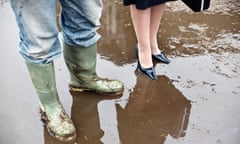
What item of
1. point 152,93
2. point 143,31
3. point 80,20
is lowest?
point 152,93

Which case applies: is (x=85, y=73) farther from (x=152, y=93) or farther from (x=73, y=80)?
(x=152, y=93)

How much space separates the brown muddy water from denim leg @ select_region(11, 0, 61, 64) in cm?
50

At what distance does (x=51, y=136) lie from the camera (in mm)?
2178

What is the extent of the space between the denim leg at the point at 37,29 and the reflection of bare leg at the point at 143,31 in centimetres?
66

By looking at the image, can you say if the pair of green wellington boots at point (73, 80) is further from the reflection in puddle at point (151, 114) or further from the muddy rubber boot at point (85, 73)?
the reflection in puddle at point (151, 114)

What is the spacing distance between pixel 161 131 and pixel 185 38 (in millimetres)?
1160

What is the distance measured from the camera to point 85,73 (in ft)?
7.86

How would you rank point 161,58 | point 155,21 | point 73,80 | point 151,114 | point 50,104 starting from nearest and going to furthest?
1. point 50,104
2. point 151,114
3. point 73,80
4. point 155,21
5. point 161,58

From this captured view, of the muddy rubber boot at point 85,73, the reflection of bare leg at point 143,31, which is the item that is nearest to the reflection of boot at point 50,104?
the muddy rubber boot at point 85,73

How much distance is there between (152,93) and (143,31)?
0.44 m

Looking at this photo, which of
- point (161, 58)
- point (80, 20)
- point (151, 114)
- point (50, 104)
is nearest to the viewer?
point (80, 20)

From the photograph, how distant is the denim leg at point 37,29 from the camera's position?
70.9 inches

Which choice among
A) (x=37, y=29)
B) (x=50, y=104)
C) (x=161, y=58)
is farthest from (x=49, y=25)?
(x=161, y=58)

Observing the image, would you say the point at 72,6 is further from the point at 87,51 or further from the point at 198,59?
the point at 198,59
